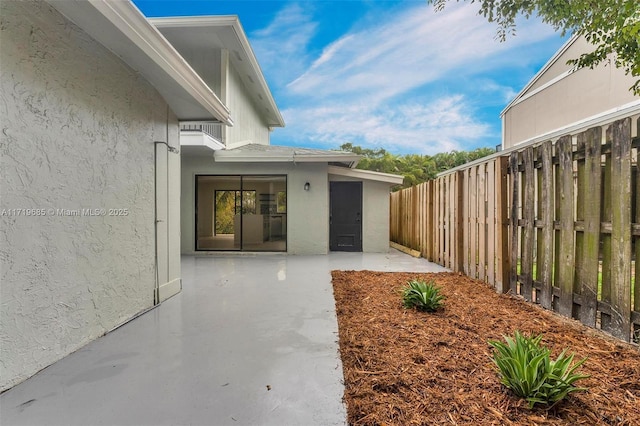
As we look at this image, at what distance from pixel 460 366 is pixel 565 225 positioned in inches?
81.2

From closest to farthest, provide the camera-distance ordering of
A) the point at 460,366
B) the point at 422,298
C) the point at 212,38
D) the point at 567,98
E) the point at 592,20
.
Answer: the point at 460,366
the point at 592,20
the point at 422,298
the point at 212,38
the point at 567,98

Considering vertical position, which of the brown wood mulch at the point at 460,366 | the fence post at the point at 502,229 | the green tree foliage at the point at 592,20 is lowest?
the brown wood mulch at the point at 460,366

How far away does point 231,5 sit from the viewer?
35.9ft

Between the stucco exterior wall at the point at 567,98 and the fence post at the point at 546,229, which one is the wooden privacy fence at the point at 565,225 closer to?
the fence post at the point at 546,229

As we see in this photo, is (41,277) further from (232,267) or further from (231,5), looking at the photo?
(231,5)

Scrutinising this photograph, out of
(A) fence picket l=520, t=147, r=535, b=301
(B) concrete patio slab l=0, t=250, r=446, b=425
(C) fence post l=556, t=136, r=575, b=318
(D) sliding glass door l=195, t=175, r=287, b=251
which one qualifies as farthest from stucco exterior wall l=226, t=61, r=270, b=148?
(C) fence post l=556, t=136, r=575, b=318

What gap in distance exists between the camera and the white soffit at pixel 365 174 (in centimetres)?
958

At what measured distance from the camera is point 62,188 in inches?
108

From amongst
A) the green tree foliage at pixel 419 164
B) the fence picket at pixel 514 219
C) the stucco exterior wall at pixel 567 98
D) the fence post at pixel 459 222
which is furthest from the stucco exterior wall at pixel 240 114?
the green tree foliage at pixel 419 164

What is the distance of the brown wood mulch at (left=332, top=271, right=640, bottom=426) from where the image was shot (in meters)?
1.84

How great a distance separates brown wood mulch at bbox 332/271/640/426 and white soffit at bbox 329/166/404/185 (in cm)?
→ 582

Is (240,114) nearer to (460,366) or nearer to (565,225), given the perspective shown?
(565,225)

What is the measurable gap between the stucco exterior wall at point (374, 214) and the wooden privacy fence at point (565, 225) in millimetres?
3925

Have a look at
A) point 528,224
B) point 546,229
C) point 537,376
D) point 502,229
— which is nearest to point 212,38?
point 502,229
